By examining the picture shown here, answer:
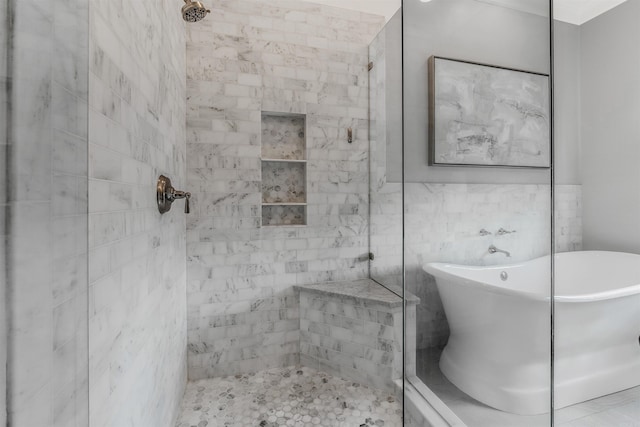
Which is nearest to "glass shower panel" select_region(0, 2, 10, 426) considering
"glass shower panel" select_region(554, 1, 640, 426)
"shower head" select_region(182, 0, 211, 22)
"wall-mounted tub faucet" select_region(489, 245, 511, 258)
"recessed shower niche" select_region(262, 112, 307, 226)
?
"shower head" select_region(182, 0, 211, 22)

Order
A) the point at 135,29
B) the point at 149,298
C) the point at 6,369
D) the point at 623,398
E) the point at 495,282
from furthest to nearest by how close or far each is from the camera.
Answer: the point at 495,282
the point at 149,298
the point at 135,29
the point at 623,398
the point at 6,369

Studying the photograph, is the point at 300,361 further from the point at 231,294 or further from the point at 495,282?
the point at 495,282

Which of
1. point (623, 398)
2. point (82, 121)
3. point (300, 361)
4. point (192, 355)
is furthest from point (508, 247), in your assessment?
point (192, 355)

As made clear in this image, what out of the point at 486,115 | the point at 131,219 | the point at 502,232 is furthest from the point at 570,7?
the point at 131,219

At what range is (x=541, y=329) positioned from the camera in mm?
1182

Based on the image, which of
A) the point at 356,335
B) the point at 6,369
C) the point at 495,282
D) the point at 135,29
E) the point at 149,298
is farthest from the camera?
the point at 356,335

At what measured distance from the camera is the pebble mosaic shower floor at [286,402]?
1.69 metres

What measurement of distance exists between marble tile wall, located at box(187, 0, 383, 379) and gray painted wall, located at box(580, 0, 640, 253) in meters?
1.57

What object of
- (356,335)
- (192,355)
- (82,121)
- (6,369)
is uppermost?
(82,121)

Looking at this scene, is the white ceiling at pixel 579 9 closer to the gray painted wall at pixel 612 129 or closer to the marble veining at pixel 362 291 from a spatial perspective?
the gray painted wall at pixel 612 129

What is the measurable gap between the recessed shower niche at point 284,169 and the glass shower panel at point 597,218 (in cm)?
162

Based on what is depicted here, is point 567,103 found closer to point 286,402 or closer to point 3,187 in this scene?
point 3,187

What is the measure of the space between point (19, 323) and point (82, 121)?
0.32 m

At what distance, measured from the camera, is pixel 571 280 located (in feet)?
3.65
